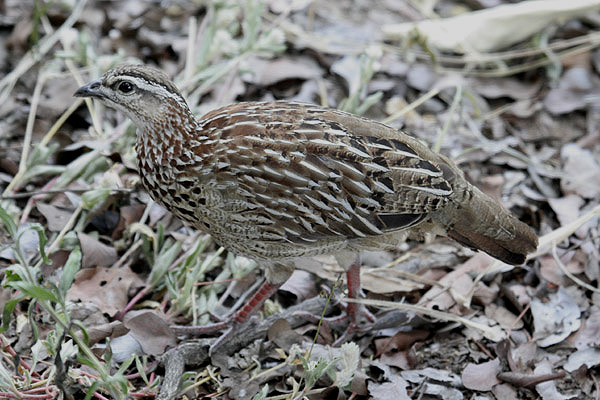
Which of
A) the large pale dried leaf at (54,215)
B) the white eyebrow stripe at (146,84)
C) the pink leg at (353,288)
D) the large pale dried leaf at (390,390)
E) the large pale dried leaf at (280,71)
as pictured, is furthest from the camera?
the large pale dried leaf at (280,71)

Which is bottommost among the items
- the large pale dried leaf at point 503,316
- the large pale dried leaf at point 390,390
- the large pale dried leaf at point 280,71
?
the large pale dried leaf at point 503,316

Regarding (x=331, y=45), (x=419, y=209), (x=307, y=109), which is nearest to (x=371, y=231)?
(x=419, y=209)

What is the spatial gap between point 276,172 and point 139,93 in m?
0.76

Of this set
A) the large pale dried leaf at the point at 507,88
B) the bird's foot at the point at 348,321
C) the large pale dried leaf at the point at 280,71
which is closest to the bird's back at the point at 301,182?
the bird's foot at the point at 348,321

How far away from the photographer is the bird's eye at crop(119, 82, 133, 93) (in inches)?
143

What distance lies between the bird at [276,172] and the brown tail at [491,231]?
6.8 inches

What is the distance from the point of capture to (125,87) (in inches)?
143

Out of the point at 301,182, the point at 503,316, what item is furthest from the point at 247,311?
the point at 503,316

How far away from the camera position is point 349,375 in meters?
3.44

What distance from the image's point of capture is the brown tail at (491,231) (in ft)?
13.3

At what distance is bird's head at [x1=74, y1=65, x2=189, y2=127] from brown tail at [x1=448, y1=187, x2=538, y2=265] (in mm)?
1605

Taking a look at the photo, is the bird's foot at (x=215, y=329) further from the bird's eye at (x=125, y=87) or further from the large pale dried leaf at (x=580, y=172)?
the large pale dried leaf at (x=580, y=172)

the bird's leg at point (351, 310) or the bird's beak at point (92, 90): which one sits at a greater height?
the bird's beak at point (92, 90)

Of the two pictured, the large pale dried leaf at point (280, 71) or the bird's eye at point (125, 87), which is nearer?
the bird's eye at point (125, 87)
